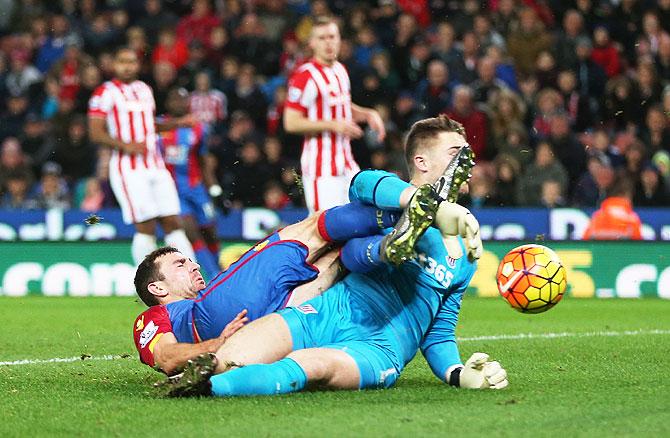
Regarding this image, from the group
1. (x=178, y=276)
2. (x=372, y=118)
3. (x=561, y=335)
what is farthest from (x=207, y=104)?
(x=178, y=276)

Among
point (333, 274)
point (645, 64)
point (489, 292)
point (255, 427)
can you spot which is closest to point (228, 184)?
point (489, 292)

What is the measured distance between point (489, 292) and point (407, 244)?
7.89m

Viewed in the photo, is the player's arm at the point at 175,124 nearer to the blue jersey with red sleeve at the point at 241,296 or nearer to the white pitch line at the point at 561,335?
the white pitch line at the point at 561,335

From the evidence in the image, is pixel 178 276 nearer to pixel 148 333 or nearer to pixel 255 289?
pixel 148 333

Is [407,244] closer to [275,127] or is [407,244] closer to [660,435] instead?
[660,435]

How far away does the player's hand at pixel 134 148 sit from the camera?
38.5ft

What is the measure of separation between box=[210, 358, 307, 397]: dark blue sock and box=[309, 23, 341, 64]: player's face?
5581mm

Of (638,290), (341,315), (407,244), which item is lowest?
(638,290)

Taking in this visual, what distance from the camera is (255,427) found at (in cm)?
431

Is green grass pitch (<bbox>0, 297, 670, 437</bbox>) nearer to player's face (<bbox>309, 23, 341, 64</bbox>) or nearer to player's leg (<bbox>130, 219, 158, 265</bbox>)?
player's face (<bbox>309, 23, 341, 64</bbox>)

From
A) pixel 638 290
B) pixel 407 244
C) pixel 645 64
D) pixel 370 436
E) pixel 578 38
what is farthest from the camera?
pixel 578 38

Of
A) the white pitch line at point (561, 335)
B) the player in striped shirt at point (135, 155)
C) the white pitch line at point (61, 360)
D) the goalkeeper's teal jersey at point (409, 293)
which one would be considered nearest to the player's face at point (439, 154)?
the goalkeeper's teal jersey at point (409, 293)

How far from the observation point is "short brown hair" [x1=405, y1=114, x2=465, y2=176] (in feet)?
18.1

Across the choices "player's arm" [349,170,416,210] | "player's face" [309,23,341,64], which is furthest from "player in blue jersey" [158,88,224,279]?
"player's arm" [349,170,416,210]
